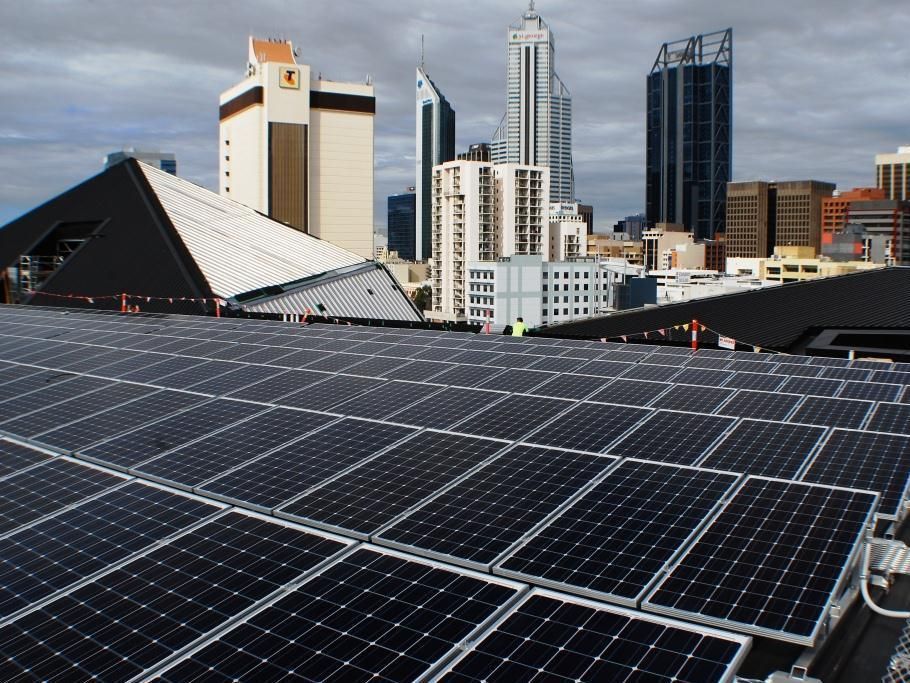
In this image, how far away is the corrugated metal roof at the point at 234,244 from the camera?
42.4 m

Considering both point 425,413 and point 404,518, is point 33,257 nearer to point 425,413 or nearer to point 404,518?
point 425,413

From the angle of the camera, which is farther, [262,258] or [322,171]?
[322,171]

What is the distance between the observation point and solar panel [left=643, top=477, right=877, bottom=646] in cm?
704

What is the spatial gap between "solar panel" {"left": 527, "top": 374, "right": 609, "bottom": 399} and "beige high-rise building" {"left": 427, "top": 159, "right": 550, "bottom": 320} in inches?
5254

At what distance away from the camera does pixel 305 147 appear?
13850cm

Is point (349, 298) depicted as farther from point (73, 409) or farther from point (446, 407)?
point (446, 407)

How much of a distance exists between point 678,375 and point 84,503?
11.9 metres

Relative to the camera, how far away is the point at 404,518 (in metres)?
9.50

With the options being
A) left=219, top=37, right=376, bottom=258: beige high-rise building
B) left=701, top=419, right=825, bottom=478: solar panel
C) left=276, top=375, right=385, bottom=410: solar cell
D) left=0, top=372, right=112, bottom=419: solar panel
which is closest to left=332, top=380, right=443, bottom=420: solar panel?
left=276, top=375, right=385, bottom=410: solar cell

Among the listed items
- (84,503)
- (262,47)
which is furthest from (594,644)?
(262,47)

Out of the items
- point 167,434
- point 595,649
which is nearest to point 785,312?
point 167,434

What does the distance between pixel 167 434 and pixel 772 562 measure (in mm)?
9783

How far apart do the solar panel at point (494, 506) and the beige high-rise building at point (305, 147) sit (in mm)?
130546

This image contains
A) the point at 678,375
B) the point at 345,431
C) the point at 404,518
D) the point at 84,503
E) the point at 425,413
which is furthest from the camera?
the point at 678,375
